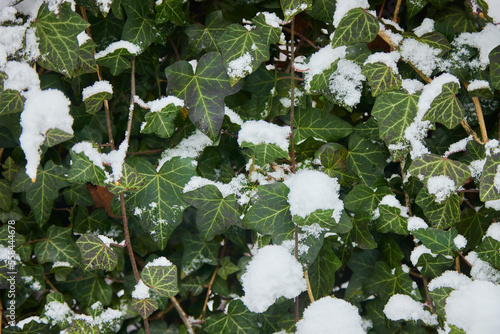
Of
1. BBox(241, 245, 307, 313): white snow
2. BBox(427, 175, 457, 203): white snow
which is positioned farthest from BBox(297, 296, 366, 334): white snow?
BBox(427, 175, 457, 203): white snow

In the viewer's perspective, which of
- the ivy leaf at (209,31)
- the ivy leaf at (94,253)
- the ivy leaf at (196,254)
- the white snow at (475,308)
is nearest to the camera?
the white snow at (475,308)

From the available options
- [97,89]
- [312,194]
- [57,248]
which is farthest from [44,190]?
[312,194]

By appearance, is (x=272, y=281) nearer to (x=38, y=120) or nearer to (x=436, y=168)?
(x=436, y=168)

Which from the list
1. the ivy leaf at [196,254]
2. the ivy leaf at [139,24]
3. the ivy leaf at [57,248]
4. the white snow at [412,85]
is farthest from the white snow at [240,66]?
the ivy leaf at [57,248]

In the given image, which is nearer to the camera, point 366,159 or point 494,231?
point 494,231

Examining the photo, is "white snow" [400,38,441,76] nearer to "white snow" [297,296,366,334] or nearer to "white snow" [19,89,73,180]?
"white snow" [297,296,366,334]

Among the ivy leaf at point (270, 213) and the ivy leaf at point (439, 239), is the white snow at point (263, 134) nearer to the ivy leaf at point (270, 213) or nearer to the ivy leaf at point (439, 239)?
the ivy leaf at point (270, 213)
